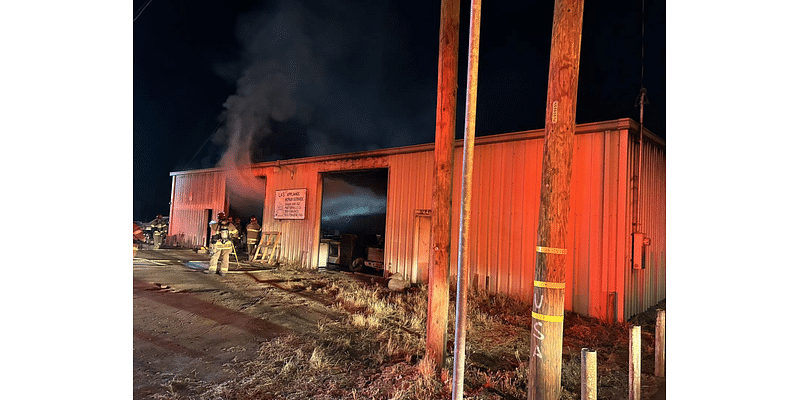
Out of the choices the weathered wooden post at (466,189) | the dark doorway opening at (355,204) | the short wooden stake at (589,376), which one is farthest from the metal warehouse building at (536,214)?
the weathered wooden post at (466,189)

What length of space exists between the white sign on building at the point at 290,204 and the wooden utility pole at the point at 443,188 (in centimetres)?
1060

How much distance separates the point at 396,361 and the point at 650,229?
23.1ft

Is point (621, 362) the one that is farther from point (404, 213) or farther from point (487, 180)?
point (404, 213)

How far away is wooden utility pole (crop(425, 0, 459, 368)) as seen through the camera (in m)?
5.09

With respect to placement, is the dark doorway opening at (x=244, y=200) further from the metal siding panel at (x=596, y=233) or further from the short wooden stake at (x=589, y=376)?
the short wooden stake at (x=589, y=376)

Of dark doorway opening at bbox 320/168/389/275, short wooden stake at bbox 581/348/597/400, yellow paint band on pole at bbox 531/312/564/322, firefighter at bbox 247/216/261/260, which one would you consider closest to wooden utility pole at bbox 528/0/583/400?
yellow paint band on pole at bbox 531/312/564/322

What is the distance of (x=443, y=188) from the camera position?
17.1 feet

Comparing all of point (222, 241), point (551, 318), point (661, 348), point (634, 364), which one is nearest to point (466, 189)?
point (551, 318)

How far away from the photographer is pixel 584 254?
859 centimetres

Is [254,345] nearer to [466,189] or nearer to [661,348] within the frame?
[466,189]

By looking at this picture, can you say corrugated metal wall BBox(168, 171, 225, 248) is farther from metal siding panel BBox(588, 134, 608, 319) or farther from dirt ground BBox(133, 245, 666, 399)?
metal siding panel BBox(588, 134, 608, 319)

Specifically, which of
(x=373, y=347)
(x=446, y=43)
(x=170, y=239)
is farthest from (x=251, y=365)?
(x=170, y=239)

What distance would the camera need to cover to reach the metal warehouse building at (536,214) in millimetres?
8312

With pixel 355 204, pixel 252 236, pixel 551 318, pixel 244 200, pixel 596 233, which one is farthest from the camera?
pixel 244 200
